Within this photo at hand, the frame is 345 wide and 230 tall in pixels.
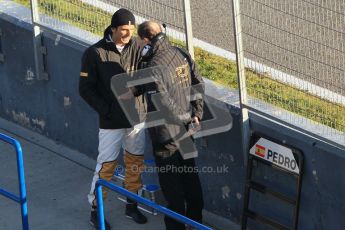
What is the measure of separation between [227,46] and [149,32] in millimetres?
2305

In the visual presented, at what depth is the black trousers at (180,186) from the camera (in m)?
8.40

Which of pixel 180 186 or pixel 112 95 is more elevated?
pixel 112 95

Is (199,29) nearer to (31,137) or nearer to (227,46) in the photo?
(227,46)

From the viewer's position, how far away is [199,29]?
11.0 metres

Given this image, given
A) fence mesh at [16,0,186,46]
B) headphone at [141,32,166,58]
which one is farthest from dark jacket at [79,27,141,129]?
fence mesh at [16,0,186,46]

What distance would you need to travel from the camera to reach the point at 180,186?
28.0ft

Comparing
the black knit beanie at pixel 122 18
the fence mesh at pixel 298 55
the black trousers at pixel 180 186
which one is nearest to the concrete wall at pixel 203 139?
the fence mesh at pixel 298 55

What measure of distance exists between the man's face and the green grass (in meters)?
0.74

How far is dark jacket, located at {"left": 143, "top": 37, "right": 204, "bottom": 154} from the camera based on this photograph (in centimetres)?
815

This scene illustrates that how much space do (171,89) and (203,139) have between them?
3.20 feet

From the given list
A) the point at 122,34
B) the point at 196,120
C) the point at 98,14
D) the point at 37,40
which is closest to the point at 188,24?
the point at 122,34

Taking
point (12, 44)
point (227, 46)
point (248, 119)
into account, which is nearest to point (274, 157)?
point (248, 119)

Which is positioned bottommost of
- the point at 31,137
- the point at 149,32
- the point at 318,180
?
the point at 31,137

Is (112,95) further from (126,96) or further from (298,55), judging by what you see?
(298,55)
